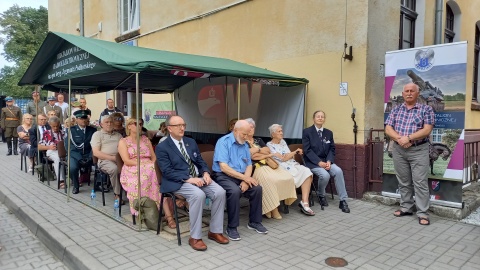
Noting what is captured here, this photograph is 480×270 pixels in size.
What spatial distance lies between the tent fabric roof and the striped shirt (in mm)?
1843

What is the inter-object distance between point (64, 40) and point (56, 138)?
2.76 metres

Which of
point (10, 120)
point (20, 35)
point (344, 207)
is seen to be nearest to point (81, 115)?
point (344, 207)

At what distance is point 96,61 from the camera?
443 cm

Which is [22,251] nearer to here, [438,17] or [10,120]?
[438,17]

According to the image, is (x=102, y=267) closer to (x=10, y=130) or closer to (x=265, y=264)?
(x=265, y=264)

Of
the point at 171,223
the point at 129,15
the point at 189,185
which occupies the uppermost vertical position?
the point at 129,15

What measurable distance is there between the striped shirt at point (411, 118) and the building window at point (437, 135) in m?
0.41

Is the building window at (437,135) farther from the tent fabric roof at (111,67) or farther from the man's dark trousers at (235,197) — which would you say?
the man's dark trousers at (235,197)

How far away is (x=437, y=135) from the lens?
199 inches

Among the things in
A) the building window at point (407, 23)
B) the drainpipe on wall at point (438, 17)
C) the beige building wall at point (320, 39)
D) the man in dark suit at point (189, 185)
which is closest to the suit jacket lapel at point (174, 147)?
the man in dark suit at point (189, 185)

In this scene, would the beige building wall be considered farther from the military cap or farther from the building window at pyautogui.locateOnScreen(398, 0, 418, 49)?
the military cap

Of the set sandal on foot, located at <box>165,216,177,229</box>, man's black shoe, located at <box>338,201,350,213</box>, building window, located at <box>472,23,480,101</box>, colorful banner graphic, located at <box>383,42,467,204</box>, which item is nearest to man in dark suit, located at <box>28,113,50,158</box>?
sandal on foot, located at <box>165,216,177,229</box>

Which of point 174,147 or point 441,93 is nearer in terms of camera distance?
point 174,147

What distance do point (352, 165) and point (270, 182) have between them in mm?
1868
